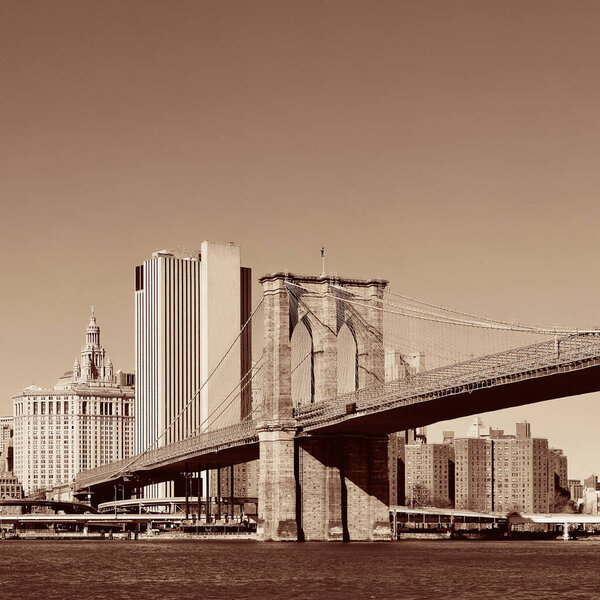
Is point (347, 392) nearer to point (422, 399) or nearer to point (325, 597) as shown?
point (422, 399)

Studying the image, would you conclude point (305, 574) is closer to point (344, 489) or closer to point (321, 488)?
point (321, 488)

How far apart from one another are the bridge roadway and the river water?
8.74 meters

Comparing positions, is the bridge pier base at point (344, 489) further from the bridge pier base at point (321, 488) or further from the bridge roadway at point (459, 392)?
the bridge roadway at point (459, 392)

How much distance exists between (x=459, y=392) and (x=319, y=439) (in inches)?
775

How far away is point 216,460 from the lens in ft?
467

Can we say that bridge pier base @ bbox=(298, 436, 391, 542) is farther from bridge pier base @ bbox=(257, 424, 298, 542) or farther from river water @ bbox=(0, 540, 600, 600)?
river water @ bbox=(0, 540, 600, 600)

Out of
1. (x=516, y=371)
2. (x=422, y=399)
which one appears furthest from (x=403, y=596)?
(x=422, y=399)

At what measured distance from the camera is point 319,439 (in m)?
108

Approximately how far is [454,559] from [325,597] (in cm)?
2980

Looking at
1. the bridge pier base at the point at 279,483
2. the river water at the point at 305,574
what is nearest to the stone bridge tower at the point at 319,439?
the bridge pier base at the point at 279,483

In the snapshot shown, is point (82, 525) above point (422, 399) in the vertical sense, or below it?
below

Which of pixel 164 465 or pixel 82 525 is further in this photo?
pixel 82 525

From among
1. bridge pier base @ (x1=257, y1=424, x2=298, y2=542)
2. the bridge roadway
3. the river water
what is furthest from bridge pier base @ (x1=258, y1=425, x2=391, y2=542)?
the river water

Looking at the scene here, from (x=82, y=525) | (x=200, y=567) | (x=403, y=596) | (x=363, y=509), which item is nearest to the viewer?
(x=403, y=596)
